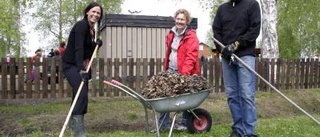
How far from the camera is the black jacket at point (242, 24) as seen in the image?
488 centimetres

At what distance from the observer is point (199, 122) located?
5.75 metres

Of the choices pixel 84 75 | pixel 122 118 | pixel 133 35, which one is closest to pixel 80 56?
pixel 84 75

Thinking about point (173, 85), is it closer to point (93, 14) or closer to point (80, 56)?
point (80, 56)

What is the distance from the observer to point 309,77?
44.6 feet

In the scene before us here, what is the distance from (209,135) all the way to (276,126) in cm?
145

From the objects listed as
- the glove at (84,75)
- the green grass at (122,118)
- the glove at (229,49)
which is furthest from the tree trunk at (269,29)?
the glove at (84,75)

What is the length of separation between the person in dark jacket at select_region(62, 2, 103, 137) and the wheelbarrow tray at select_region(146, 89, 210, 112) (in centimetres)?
86

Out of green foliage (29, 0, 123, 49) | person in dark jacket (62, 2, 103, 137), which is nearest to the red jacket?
person in dark jacket (62, 2, 103, 137)

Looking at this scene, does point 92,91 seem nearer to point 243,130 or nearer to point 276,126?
point 276,126

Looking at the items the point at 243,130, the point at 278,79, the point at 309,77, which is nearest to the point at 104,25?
the point at 278,79

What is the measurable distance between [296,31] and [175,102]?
36.7 meters

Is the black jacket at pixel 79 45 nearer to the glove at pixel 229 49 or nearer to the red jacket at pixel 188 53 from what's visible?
the red jacket at pixel 188 53

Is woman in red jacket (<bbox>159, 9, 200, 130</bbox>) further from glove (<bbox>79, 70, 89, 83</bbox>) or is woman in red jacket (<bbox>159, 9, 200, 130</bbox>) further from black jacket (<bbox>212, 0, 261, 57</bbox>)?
glove (<bbox>79, 70, 89, 83</bbox>)

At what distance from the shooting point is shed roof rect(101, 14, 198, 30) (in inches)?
542
